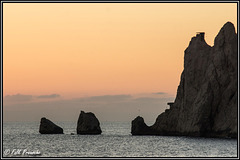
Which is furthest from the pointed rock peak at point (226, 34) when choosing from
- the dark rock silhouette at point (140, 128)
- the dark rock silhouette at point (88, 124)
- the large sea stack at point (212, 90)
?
the dark rock silhouette at point (88, 124)

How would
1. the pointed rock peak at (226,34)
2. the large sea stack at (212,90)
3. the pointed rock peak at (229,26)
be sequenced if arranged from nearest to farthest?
the large sea stack at (212,90), the pointed rock peak at (226,34), the pointed rock peak at (229,26)

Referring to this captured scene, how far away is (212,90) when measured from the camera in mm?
117938

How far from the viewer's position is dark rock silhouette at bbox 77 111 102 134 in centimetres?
14000

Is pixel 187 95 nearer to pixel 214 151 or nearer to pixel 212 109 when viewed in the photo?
pixel 212 109

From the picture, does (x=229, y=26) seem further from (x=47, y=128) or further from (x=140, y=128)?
(x=47, y=128)

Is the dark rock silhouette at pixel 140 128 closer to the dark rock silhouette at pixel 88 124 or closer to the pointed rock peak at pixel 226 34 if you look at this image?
the dark rock silhouette at pixel 88 124

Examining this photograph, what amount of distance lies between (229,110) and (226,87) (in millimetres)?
5408

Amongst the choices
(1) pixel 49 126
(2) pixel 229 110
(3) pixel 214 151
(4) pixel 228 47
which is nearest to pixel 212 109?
(2) pixel 229 110

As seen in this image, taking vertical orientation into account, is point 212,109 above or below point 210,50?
below

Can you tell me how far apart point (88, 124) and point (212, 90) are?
38.3 metres

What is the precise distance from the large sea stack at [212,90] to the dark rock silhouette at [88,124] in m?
23.9

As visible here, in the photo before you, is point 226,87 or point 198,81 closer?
point 226,87

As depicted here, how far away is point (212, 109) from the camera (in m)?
118

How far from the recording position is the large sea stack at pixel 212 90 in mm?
114938
